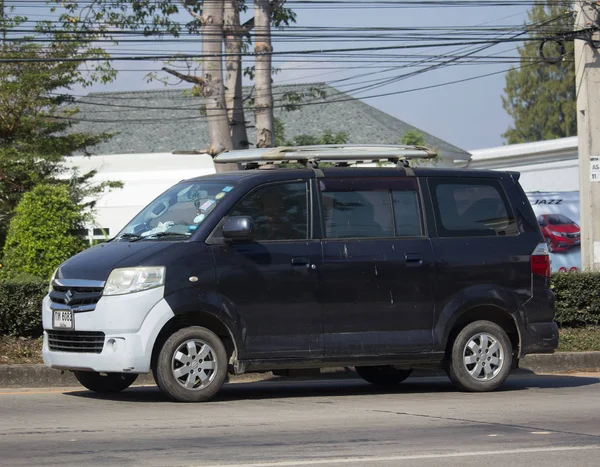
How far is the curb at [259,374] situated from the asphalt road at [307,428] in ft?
1.21

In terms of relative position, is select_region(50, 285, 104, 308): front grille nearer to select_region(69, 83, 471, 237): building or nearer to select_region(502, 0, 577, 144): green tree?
select_region(69, 83, 471, 237): building

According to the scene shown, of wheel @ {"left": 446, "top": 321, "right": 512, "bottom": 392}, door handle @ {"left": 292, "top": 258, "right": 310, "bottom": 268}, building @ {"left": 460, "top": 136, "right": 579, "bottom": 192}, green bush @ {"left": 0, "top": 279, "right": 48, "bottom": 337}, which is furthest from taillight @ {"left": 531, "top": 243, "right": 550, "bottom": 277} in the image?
building @ {"left": 460, "top": 136, "right": 579, "bottom": 192}

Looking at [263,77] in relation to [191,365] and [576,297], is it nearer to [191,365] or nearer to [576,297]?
[576,297]

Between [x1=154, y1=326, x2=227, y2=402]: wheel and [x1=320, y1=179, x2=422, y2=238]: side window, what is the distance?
1.55 m

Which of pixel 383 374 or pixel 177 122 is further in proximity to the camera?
pixel 177 122

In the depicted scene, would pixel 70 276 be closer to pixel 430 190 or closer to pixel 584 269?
pixel 430 190

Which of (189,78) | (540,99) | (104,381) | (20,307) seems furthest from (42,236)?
(540,99)

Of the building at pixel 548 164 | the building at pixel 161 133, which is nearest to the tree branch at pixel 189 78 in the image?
the building at pixel 548 164

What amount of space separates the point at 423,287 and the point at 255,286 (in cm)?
171

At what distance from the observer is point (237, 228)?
9.57 meters

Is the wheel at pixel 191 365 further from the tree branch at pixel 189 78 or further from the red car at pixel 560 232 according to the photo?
the red car at pixel 560 232

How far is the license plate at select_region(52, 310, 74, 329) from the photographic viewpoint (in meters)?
9.57

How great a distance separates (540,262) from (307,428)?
3839 mm

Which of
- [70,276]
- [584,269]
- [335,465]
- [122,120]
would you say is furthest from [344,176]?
[122,120]
